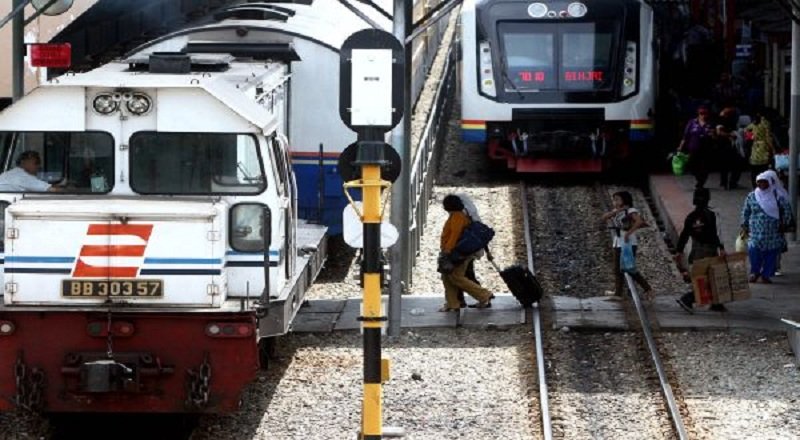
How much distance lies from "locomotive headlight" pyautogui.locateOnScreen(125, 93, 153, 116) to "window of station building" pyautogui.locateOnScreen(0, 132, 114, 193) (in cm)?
27

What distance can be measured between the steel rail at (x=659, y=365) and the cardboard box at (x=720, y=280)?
61 cm

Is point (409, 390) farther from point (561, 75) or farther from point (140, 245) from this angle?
point (561, 75)

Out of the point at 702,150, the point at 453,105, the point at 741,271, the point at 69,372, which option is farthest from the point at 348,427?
the point at 453,105

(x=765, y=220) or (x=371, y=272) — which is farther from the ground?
(x=371, y=272)

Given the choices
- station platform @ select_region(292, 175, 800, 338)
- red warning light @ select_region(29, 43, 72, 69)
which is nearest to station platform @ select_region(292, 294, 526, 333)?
station platform @ select_region(292, 175, 800, 338)

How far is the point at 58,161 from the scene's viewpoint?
1338 cm

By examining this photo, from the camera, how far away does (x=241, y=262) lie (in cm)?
1341

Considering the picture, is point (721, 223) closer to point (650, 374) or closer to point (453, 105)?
point (650, 374)

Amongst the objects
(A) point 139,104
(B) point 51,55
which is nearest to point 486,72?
(B) point 51,55

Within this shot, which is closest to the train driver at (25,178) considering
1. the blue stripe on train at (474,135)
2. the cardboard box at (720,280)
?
the cardboard box at (720,280)

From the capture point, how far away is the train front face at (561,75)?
1048 inches

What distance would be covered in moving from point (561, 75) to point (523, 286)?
29.1 ft

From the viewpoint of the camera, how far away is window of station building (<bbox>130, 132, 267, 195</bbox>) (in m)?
13.4

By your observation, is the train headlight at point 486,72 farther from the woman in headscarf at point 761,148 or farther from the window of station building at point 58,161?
the window of station building at point 58,161
